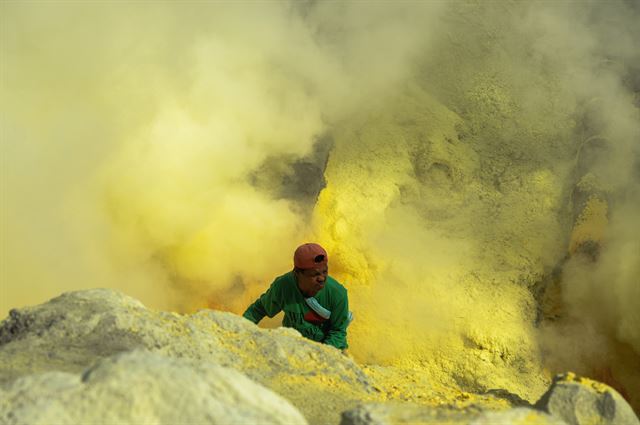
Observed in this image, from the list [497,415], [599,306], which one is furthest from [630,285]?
[497,415]

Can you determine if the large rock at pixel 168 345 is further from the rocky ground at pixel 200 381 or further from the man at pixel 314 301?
the man at pixel 314 301

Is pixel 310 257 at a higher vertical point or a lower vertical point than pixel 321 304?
higher

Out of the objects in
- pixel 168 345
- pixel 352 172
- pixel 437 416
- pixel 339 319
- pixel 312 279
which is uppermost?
pixel 352 172

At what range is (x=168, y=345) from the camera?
224cm

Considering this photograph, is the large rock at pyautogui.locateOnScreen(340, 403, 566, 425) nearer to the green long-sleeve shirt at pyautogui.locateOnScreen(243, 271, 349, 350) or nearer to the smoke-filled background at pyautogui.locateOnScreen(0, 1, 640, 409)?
the green long-sleeve shirt at pyautogui.locateOnScreen(243, 271, 349, 350)

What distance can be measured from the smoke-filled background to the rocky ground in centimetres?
223

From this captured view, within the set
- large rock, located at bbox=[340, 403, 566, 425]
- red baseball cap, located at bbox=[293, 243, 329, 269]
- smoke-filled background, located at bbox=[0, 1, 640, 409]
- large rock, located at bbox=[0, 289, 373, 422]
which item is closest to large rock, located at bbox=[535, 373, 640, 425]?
large rock, located at bbox=[340, 403, 566, 425]

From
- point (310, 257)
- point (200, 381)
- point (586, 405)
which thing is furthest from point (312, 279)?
point (200, 381)

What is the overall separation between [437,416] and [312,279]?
64.9 inches

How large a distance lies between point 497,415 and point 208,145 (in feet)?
12.2

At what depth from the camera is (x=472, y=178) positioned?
5668 millimetres

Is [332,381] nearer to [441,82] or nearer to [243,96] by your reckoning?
[243,96]

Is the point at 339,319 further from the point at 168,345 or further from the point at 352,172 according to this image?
the point at 352,172

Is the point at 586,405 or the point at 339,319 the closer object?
the point at 586,405
